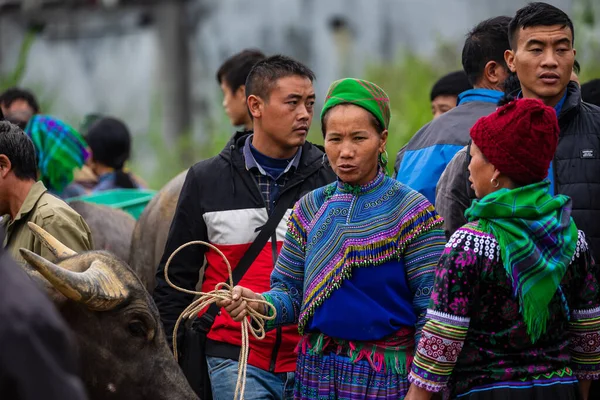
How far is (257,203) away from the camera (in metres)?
5.81

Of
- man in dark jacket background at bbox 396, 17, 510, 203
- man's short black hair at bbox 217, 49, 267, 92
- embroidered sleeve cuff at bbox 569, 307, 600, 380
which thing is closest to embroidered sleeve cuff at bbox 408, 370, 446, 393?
embroidered sleeve cuff at bbox 569, 307, 600, 380

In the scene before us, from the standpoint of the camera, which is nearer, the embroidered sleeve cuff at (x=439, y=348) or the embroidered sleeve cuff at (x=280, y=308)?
the embroidered sleeve cuff at (x=439, y=348)

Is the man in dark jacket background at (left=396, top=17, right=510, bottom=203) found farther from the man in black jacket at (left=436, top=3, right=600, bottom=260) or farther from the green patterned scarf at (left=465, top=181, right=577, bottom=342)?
the green patterned scarf at (left=465, top=181, right=577, bottom=342)

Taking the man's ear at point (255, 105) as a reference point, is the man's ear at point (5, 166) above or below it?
below

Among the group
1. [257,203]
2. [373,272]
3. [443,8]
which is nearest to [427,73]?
[443,8]

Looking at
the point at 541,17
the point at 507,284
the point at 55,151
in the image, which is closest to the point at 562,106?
the point at 541,17

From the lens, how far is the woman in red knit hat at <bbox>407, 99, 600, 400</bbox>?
4191 mm

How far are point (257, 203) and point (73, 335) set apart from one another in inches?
58.8

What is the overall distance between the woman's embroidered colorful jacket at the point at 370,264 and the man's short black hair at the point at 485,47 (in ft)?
5.85

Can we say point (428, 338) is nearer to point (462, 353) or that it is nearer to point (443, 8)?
point (462, 353)

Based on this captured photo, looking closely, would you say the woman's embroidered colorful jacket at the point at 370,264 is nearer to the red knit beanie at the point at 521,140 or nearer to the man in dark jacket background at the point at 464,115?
the red knit beanie at the point at 521,140

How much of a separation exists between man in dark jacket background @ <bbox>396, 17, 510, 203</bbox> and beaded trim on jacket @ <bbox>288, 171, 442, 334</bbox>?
47.3 inches

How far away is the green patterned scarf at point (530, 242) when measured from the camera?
13.7ft

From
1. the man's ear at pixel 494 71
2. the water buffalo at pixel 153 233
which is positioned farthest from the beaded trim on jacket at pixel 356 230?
the water buffalo at pixel 153 233
